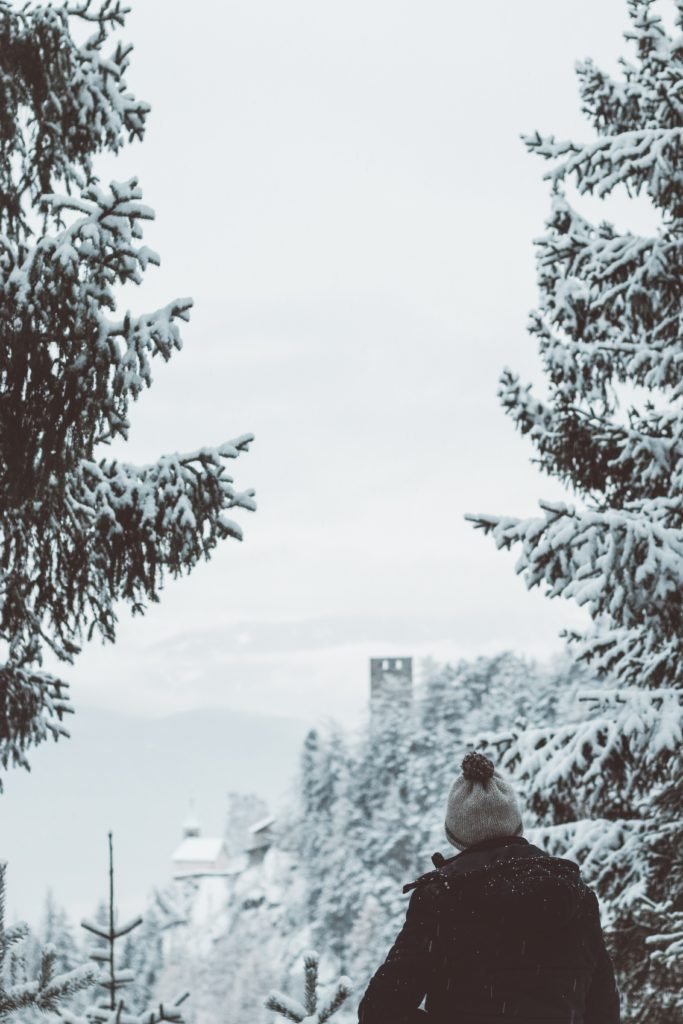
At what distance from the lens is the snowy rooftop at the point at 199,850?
148m

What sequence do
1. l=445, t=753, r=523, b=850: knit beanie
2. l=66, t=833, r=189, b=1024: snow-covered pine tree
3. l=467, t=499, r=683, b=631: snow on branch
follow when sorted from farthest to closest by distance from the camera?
l=467, t=499, r=683, b=631: snow on branch → l=66, t=833, r=189, b=1024: snow-covered pine tree → l=445, t=753, r=523, b=850: knit beanie

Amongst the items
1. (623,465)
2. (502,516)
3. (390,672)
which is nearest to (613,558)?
(502,516)

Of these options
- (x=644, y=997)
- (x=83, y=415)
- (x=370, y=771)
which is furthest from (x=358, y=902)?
(x=83, y=415)

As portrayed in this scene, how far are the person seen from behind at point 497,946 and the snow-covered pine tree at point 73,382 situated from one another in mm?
3416

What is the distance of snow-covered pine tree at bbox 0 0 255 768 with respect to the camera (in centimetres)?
589

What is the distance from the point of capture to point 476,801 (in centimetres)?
339

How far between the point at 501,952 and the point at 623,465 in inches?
250

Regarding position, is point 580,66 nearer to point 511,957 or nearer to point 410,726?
point 511,957

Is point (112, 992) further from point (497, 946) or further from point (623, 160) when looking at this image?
point (623, 160)

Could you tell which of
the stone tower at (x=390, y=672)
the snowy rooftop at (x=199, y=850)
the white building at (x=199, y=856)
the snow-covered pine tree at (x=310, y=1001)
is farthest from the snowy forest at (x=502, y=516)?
the snowy rooftop at (x=199, y=850)

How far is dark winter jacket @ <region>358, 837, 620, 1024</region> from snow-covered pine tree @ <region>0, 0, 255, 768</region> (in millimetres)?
3465

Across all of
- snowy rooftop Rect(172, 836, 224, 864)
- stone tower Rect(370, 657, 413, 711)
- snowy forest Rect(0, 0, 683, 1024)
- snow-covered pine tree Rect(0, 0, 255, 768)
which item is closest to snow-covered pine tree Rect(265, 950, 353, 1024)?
snowy forest Rect(0, 0, 683, 1024)

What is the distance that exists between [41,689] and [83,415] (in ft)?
7.38

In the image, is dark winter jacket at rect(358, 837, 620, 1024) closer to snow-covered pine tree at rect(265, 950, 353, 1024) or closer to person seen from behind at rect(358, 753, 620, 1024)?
person seen from behind at rect(358, 753, 620, 1024)
